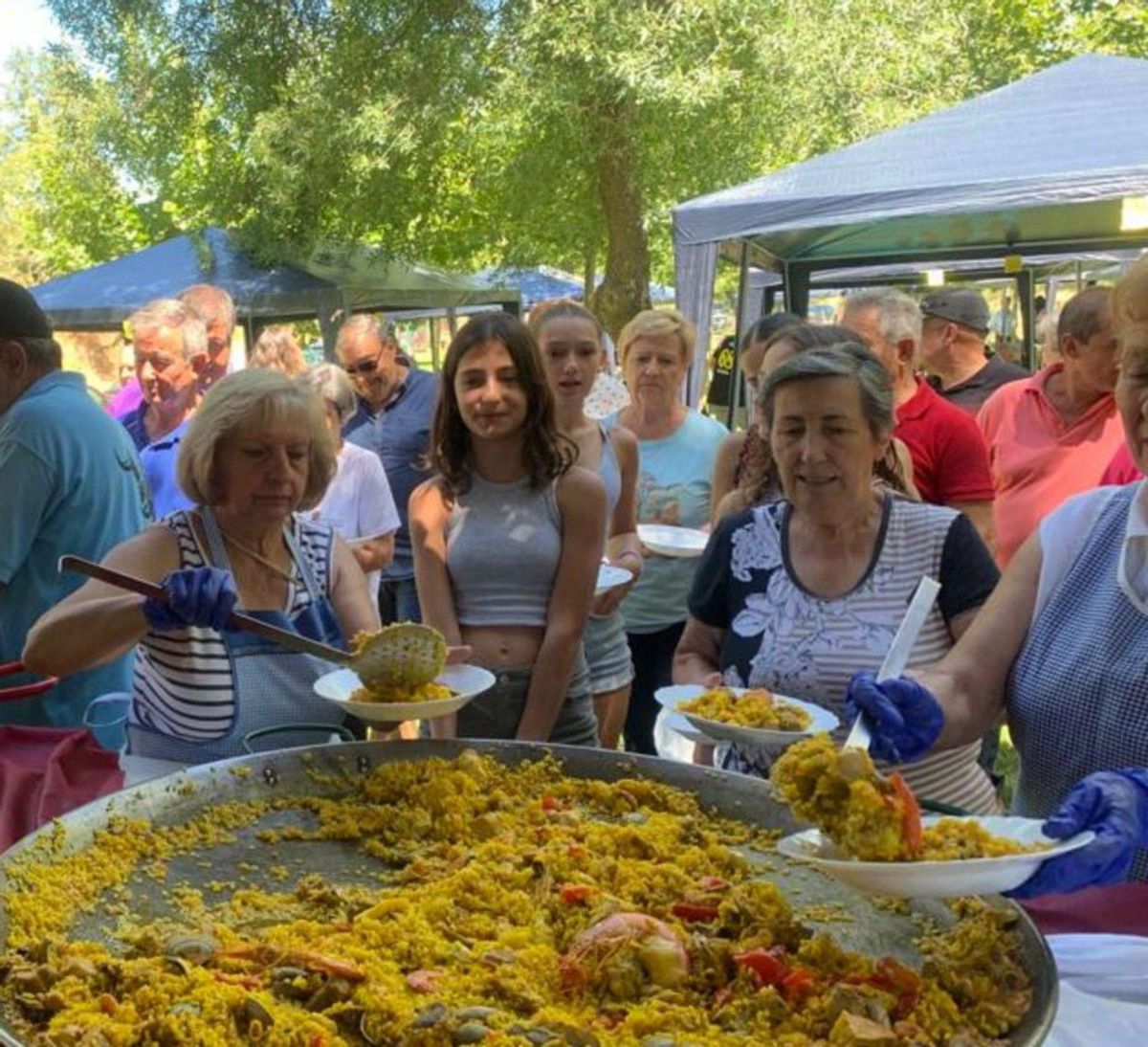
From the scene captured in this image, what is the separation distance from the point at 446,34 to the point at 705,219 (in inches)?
278

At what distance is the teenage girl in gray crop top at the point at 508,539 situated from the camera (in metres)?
2.67

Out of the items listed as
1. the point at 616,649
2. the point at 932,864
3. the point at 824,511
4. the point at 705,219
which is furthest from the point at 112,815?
the point at 705,219

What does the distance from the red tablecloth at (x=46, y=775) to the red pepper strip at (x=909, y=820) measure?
1.19 metres

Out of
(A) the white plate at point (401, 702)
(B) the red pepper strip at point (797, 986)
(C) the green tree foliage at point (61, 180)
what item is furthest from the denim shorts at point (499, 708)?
(C) the green tree foliage at point (61, 180)

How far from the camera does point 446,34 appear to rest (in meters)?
12.0

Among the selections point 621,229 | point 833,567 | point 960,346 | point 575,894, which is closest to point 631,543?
point 833,567

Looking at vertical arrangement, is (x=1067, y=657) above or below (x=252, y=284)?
below

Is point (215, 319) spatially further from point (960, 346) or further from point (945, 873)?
point (945, 873)

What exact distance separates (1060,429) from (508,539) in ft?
6.88

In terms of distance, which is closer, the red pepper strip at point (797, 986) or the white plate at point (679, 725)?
the red pepper strip at point (797, 986)

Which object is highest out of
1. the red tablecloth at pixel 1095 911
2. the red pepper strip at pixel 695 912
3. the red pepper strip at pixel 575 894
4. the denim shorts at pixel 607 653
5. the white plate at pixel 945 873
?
the white plate at pixel 945 873

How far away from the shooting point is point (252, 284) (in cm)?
1154

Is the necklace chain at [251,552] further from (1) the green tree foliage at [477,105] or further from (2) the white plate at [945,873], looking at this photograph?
(1) the green tree foliage at [477,105]

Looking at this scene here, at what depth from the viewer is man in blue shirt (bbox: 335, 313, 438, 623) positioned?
474cm
